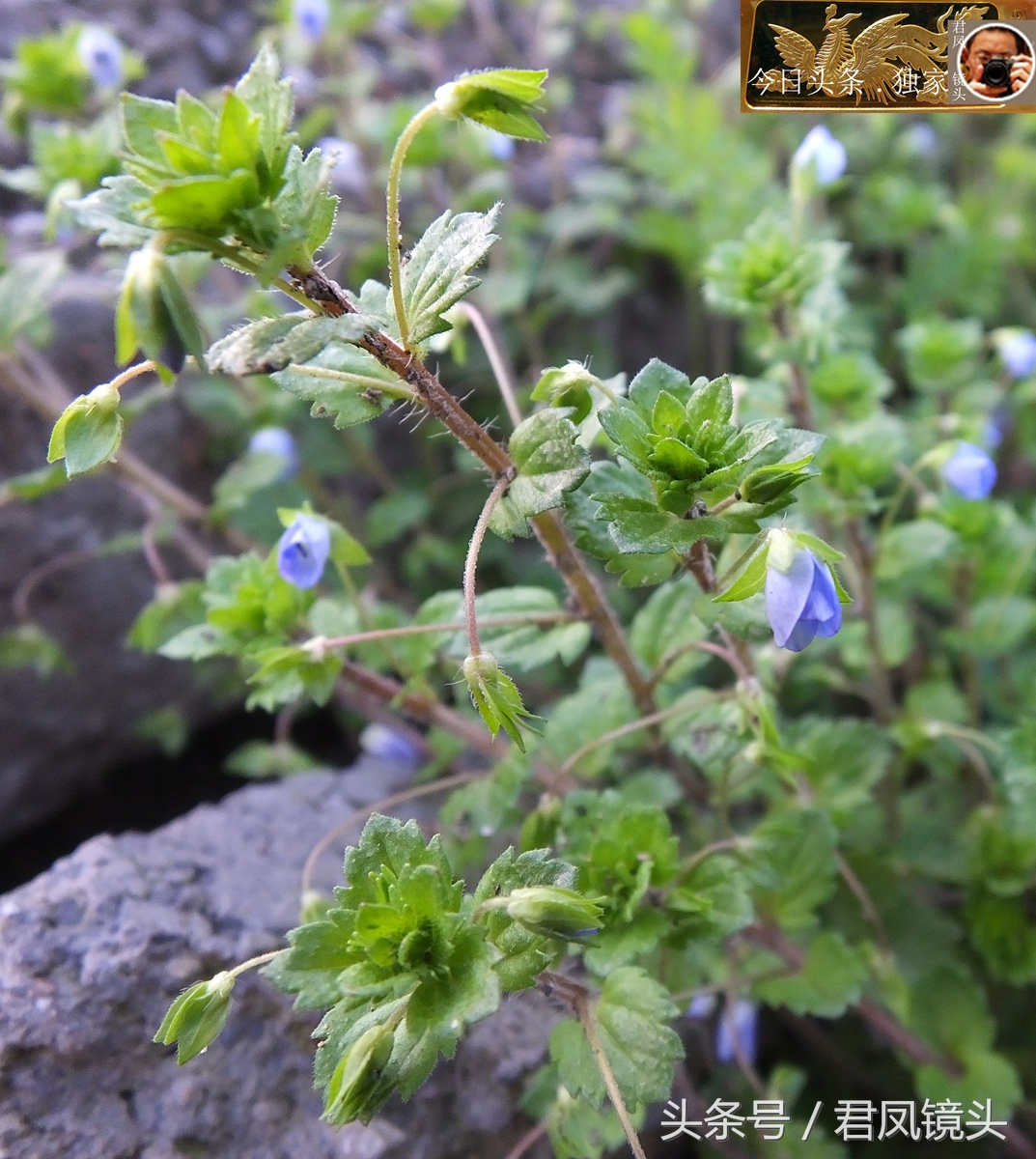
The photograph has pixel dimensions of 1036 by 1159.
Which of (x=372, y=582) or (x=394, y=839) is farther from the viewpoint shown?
(x=372, y=582)

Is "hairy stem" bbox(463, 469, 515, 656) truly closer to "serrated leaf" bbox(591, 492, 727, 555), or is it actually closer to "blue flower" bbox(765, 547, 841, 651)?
"serrated leaf" bbox(591, 492, 727, 555)

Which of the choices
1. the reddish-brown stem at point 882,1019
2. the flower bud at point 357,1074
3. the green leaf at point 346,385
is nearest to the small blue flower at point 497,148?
the green leaf at point 346,385

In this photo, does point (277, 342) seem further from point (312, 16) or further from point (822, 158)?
point (312, 16)

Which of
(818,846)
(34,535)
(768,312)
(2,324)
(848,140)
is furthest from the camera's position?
(848,140)

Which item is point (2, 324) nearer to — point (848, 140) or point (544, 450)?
point (544, 450)

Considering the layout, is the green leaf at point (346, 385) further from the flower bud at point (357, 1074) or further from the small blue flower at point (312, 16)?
the small blue flower at point (312, 16)

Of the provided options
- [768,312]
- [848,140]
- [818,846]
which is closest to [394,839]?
[818,846]

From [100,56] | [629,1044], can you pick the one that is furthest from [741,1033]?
[100,56]
